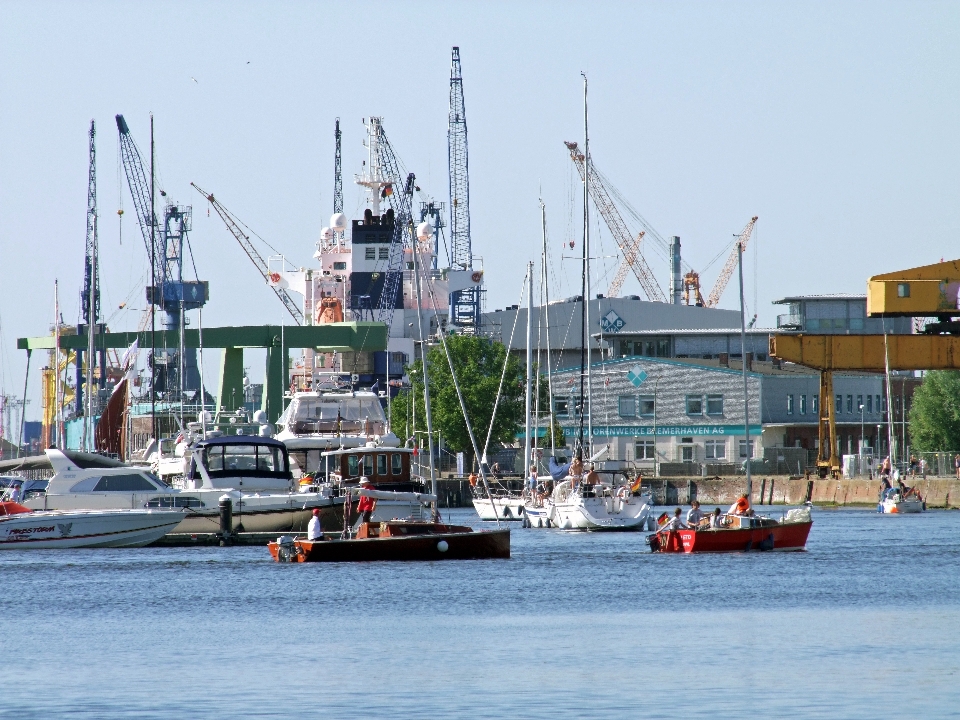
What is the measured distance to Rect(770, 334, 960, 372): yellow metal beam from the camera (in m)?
80.7

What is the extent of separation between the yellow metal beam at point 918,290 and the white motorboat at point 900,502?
14.1 meters

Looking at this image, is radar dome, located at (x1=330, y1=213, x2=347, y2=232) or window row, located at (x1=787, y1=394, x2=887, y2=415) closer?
window row, located at (x1=787, y1=394, x2=887, y2=415)

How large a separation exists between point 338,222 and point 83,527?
340ft

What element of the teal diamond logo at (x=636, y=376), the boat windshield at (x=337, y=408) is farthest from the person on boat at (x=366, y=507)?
Result: the teal diamond logo at (x=636, y=376)

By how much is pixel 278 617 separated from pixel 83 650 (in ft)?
20.9

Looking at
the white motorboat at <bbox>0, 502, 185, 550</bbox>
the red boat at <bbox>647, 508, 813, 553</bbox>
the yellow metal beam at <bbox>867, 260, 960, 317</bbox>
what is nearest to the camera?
the red boat at <bbox>647, 508, 813, 553</bbox>

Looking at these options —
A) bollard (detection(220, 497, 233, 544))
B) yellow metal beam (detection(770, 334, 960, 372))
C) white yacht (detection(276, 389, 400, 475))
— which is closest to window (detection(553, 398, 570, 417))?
yellow metal beam (detection(770, 334, 960, 372))

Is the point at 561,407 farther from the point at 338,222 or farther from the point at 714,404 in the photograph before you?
the point at 338,222

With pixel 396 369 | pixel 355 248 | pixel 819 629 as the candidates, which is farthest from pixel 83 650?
pixel 355 248

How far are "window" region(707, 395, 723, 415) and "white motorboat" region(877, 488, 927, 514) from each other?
29.7 meters

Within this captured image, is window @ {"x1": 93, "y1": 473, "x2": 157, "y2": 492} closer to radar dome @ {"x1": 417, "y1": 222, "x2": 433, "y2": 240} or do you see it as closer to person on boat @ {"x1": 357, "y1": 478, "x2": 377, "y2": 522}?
person on boat @ {"x1": 357, "y1": 478, "x2": 377, "y2": 522}

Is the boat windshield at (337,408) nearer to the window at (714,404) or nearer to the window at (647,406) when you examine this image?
the window at (714,404)

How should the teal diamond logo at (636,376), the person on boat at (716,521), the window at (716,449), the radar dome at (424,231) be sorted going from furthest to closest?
1. the radar dome at (424,231)
2. the teal diamond logo at (636,376)
3. the window at (716,449)
4. the person on boat at (716,521)

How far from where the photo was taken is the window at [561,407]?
121812mm
